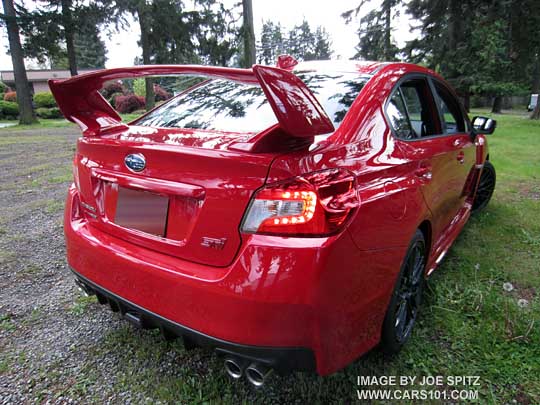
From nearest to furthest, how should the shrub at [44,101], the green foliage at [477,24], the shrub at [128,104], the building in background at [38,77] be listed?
the green foliage at [477,24] → the shrub at [128,104] → the shrub at [44,101] → the building in background at [38,77]

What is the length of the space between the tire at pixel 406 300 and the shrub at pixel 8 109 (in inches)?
1155

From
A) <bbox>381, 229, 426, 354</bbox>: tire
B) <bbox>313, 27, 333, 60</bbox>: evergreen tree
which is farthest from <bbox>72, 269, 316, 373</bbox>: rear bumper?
<bbox>313, 27, 333, 60</bbox>: evergreen tree

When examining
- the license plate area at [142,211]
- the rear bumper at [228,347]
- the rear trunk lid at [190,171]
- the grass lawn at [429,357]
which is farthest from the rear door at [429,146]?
the license plate area at [142,211]

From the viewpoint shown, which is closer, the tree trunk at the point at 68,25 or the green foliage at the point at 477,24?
the green foliage at the point at 477,24

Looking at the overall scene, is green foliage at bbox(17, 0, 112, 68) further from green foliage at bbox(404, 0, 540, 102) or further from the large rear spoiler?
the large rear spoiler

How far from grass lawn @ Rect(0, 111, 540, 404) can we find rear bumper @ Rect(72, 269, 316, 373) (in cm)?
39

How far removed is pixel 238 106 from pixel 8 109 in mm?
28893

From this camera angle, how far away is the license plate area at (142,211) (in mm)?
1610

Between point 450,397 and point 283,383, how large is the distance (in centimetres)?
79

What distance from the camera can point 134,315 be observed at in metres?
1.74

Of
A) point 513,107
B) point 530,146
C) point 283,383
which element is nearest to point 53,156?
point 283,383

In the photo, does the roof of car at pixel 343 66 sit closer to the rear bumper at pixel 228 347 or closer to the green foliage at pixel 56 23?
the rear bumper at pixel 228 347

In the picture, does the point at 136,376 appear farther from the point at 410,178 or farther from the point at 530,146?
the point at 530,146

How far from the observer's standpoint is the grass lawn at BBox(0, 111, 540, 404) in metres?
1.83
